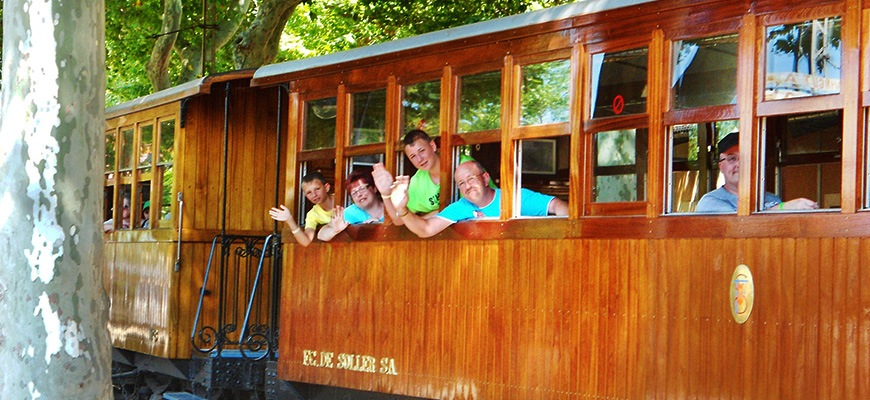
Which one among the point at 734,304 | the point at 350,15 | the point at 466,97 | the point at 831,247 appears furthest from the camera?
the point at 350,15

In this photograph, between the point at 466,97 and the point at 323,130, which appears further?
the point at 323,130

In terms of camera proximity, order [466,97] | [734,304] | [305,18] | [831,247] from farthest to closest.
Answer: [305,18] → [466,97] → [734,304] → [831,247]

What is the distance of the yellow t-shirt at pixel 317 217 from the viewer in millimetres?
9148

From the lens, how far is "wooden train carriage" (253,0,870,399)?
19.0 feet

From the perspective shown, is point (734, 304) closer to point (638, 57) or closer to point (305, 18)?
point (638, 57)

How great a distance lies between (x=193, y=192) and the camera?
444 inches

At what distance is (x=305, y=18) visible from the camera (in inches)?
1003

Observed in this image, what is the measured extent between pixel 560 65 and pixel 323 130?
249cm

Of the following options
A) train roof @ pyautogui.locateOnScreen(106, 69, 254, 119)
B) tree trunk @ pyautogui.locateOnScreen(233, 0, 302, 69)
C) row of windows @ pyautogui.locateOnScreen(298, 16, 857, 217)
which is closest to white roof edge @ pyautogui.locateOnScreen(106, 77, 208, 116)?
train roof @ pyautogui.locateOnScreen(106, 69, 254, 119)

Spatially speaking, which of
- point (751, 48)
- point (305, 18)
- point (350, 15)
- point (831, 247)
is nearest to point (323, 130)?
point (751, 48)

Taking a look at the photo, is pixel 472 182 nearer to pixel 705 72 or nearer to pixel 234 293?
pixel 705 72

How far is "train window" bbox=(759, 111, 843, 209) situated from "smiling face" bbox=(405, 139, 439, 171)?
6.82ft

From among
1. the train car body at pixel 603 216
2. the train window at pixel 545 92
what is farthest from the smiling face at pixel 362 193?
the train window at pixel 545 92

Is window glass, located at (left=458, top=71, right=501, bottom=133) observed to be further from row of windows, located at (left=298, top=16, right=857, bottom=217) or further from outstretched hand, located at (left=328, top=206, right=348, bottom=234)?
outstretched hand, located at (left=328, top=206, right=348, bottom=234)
